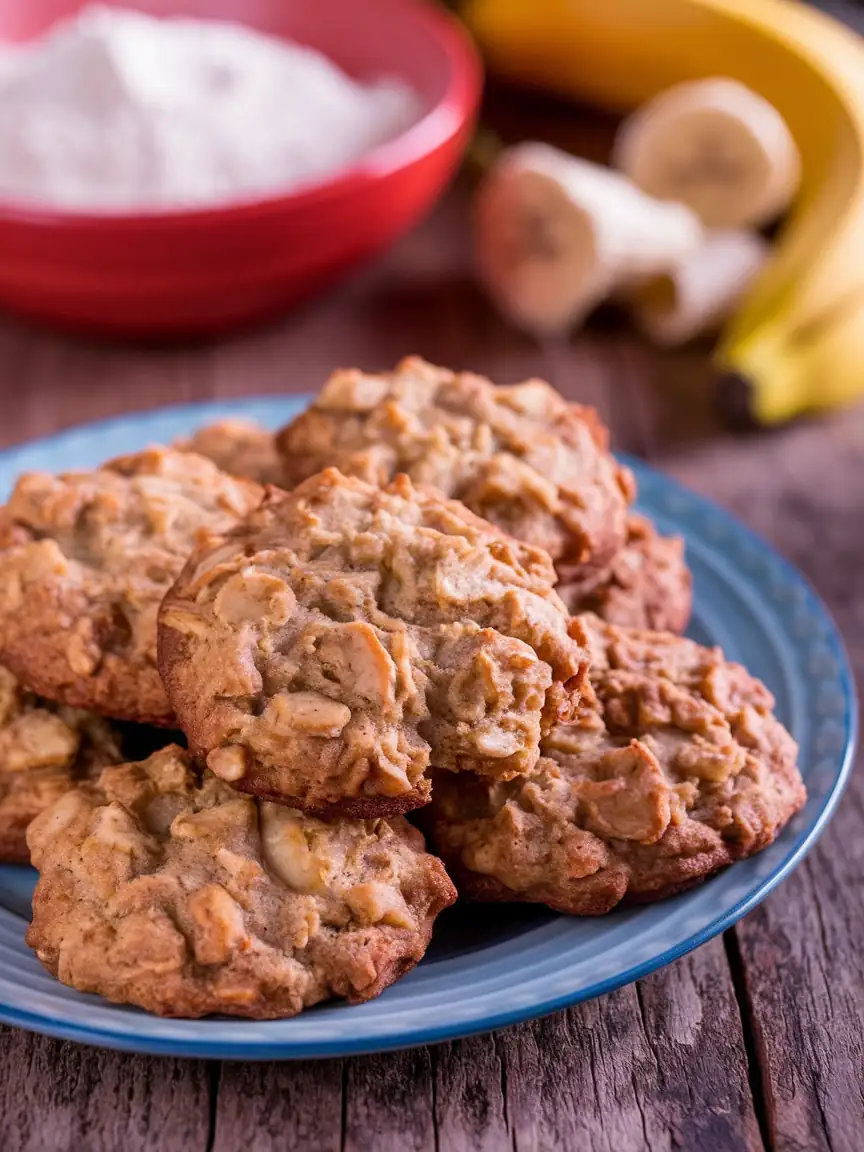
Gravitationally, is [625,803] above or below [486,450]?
below

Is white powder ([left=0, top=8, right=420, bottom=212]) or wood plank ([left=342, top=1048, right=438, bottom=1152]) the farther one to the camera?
white powder ([left=0, top=8, right=420, bottom=212])

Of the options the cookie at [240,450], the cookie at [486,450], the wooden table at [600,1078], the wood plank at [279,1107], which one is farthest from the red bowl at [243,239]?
the wood plank at [279,1107]

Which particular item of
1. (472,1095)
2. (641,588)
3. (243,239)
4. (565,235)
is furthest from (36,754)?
(565,235)

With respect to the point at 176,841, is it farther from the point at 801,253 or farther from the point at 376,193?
the point at 801,253

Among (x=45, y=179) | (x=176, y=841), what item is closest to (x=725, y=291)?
(x=45, y=179)

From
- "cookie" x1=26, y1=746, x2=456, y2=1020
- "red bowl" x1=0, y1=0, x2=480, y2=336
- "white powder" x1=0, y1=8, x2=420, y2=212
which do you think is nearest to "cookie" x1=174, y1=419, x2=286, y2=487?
"cookie" x1=26, y1=746, x2=456, y2=1020

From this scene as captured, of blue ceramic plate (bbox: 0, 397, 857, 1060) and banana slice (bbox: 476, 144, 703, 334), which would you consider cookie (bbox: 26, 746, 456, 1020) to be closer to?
blue ceramic plate (bbox: 0, 397, 857, 1060)

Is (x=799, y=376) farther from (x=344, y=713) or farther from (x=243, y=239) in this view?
(x=344, y=713)
